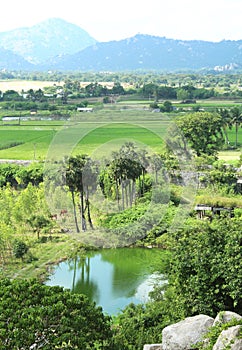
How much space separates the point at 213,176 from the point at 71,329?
1644 cm

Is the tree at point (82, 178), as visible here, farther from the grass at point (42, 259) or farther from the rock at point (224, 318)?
the rock at point (224, 318)

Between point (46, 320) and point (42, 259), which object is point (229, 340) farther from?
point (42, 259)

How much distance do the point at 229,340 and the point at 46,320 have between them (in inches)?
87.4

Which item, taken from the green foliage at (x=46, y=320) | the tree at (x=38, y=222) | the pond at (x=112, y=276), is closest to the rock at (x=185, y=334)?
the green foliage at (x=46, y=320)

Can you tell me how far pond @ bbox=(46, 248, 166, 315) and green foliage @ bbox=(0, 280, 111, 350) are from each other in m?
5.46

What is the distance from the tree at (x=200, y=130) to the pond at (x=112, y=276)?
46.2 feet

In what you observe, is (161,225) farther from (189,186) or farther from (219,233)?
(219,233)

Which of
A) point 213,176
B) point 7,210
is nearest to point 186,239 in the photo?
point 7,210

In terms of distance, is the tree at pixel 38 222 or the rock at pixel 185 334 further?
the tree at pixel 38 222

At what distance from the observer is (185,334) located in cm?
762

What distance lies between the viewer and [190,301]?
9812 mm

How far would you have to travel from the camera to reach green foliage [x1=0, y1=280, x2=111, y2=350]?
7.00 metres

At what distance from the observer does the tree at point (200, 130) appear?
1221 inches

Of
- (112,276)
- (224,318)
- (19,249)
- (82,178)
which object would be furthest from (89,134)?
(224,318)
